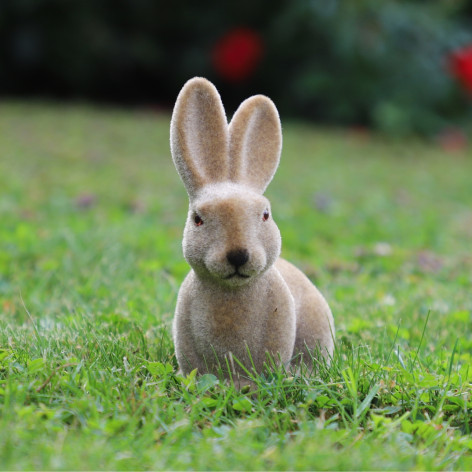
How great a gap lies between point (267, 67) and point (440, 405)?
10920 mm

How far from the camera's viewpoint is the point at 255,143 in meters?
2.34

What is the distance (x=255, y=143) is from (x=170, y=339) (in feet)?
2.89

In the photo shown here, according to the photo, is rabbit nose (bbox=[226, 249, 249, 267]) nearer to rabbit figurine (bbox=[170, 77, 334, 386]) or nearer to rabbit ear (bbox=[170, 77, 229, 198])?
rabbit figurine (bbox=[170, 77, 334, 386])

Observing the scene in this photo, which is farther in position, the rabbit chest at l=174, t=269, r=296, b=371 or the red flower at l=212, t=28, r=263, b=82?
the red flower at l=212, t=28, r=263, b=82

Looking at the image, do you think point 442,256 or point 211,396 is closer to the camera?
point 211,396

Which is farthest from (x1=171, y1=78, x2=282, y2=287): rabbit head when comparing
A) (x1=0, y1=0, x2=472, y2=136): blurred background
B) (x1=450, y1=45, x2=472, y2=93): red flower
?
(x1=450, y1=45, x2=472, y2=93): red flower

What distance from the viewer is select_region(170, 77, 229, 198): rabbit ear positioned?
2.23 m

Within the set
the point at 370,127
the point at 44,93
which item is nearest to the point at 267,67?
the point at 370,127

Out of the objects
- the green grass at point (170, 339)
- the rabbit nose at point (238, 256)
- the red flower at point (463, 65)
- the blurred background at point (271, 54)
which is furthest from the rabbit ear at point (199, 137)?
the red flower at point (463, 65)

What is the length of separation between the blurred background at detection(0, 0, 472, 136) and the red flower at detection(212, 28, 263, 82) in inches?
0.8

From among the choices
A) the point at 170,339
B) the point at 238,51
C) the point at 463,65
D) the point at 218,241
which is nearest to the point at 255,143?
the point at 218,241

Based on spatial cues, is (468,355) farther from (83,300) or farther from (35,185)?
(35,185)

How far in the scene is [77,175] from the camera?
6973mm

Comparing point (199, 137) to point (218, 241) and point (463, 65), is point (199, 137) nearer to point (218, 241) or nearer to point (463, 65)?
point (218, 241)
